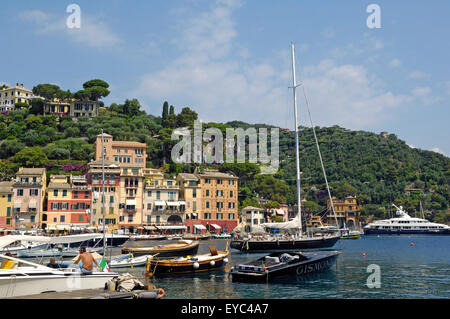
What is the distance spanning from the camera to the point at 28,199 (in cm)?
6862

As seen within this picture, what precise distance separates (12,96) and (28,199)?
92.4 m

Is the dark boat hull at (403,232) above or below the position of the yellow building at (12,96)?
below

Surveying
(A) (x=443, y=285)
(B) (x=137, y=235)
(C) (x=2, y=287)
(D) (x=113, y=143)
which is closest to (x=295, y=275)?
(A) (x=443, y=285)

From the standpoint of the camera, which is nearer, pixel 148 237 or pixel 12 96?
pixel 148 237

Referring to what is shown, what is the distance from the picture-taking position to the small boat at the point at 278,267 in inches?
951

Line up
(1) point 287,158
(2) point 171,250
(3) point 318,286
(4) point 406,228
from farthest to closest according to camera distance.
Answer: (1) point 287,158 → (4) point 406,228 → (2) point 171,250 → (3) point 318,286

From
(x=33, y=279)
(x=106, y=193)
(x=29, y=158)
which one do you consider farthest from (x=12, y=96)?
(x=33, y=279)

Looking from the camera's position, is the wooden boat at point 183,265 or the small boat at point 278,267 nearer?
the small boat at point 278,267

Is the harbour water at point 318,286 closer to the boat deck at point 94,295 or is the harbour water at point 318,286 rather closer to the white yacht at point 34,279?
the white yacht at point 34,279

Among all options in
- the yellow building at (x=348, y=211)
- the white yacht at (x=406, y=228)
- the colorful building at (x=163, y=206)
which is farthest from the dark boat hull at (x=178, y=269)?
the yellow building at (x=348, y=211)

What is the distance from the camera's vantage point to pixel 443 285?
24453 millimetres

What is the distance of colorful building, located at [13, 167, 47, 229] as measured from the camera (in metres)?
67.8

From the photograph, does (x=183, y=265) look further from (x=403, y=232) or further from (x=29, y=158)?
(x=403, y=232)

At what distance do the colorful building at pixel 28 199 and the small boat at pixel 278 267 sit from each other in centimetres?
5342
